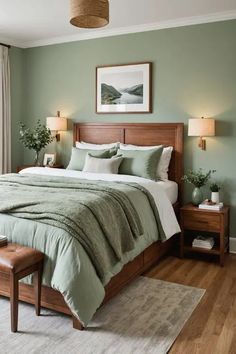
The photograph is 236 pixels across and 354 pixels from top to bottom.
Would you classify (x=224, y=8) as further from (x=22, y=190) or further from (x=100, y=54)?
(x=22, y=190)

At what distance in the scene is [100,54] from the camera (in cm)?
498

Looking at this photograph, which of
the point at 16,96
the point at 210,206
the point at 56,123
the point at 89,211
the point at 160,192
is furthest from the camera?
the point at 16,96

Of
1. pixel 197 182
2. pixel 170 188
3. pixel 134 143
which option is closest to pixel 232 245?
pixel 197 182

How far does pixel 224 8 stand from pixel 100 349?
3.60m

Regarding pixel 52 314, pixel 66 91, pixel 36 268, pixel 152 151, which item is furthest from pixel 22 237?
pixel 66 91

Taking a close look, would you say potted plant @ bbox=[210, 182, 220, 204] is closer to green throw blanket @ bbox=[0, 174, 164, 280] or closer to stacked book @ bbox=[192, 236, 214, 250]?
stacked book @ bbox=[192, 236, 214, 250]

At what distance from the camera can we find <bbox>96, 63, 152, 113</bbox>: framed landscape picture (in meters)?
4.64

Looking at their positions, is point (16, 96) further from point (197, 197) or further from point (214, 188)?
point (214, 188)

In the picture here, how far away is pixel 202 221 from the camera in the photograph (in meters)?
3.92

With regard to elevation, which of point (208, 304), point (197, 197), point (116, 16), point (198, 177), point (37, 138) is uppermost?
point (116, 16)

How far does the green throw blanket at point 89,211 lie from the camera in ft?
8.51

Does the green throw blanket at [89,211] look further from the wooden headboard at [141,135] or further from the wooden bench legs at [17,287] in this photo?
the wooden headboard at [141,135]

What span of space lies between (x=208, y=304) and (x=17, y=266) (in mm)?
1570

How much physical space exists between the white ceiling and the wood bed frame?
1240mm
